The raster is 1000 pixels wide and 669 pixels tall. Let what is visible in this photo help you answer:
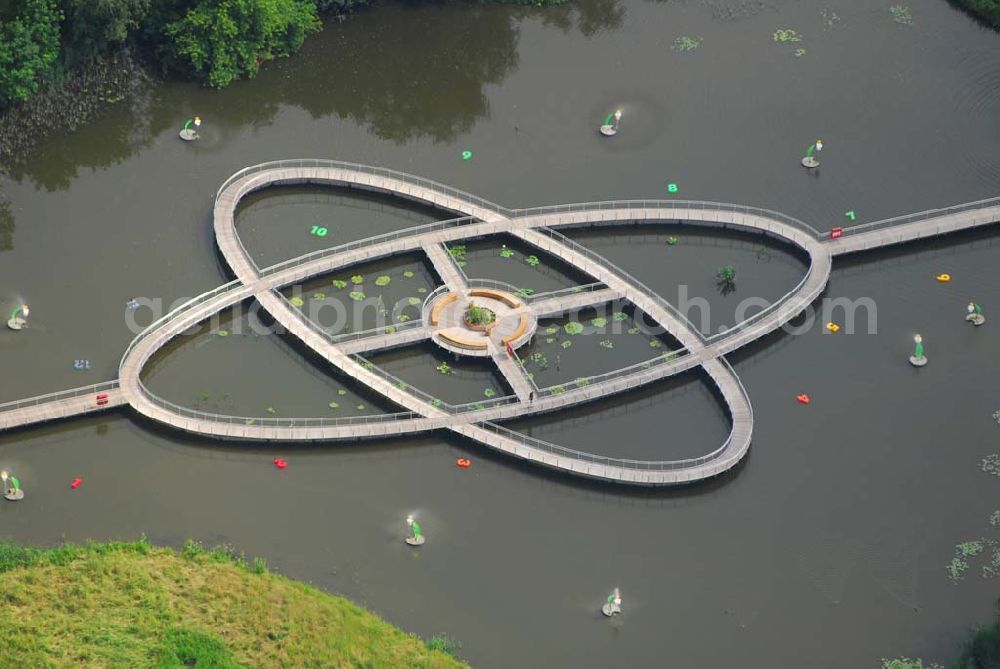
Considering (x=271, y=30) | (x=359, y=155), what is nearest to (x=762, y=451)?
(x=359, y=155)

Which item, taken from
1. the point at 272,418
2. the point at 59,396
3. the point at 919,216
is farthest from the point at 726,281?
the point at 59,396

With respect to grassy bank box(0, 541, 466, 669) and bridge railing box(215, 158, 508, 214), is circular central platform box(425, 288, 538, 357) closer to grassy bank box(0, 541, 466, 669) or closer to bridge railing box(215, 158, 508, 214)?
bridge railing box(215, 158, 508, 214)

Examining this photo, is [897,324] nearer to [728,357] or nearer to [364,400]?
[728,357]

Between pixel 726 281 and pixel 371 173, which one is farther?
pixel 371 173

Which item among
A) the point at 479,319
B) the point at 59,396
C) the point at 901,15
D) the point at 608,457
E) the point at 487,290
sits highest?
the point at 901,15

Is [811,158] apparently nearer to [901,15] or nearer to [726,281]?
[726,281]
